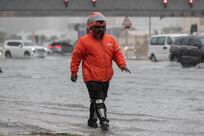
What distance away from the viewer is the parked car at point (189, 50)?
3544 centimetres

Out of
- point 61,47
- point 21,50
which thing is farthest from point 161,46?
point 61,47

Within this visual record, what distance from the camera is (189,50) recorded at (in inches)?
1431

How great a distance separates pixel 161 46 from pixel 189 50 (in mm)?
9809

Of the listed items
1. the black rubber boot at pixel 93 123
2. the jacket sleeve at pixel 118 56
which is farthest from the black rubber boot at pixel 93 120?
the jacket sleeve at pixel 118 56

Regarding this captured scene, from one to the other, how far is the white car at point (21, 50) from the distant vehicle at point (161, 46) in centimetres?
1543

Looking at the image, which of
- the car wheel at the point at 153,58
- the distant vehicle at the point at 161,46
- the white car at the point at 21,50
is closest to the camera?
the distant vehicle at the point at 161,46

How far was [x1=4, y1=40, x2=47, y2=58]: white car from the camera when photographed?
60.9 m

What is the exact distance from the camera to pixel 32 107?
1594 cm

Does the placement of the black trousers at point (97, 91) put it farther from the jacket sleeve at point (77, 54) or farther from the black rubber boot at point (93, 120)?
the jacket sleeve at point (77, 54)

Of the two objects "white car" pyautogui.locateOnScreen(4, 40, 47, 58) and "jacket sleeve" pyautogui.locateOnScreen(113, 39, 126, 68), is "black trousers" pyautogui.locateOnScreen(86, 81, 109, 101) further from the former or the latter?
"white car" pyautogui.locateOnScreen(4, 40, 47, 58)

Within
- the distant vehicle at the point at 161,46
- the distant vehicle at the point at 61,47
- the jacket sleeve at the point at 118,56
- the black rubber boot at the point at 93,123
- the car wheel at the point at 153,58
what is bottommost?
the distant vehicle at the point at 61,47

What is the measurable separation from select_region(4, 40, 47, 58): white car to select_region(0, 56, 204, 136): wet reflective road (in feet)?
117

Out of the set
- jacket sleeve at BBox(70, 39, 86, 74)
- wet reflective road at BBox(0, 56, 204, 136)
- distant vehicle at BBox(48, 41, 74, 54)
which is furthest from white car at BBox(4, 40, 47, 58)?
jacket sleeve at BBox(70, 39, 86, 74)

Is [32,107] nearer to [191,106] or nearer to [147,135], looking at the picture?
[191,106]
